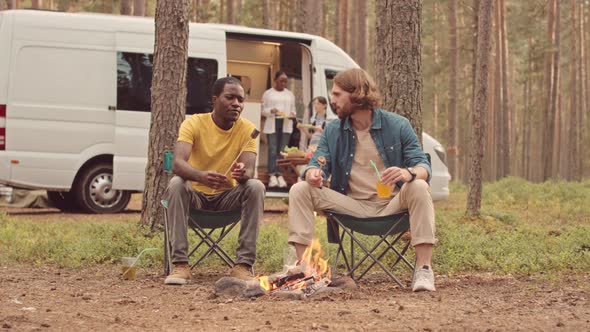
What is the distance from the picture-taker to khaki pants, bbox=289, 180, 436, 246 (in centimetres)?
604

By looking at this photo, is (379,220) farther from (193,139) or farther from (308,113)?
(308,113)

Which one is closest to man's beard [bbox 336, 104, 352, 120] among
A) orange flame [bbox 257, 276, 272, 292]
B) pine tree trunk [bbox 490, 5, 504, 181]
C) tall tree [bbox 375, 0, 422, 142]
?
orange flame [bbox 257, 276, 272, 292]

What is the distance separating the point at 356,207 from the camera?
6301 millimetres

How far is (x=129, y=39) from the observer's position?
12.9m

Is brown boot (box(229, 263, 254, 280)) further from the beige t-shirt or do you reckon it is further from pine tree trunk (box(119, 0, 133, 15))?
pine tree trunk (box(119, 0, 133, 15))

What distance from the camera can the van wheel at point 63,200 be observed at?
43.5ft

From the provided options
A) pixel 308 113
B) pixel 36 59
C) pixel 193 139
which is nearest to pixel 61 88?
pixel 36 59

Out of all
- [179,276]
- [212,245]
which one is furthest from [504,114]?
[179,276]

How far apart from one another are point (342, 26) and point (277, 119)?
16.8 m

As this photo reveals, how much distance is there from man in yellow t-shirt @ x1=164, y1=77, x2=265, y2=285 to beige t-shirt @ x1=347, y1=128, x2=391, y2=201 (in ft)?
2.12

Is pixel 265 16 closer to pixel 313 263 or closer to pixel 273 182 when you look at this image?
pixel 273 182

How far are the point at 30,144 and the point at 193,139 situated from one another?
6.28 meters

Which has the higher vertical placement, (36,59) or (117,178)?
(36,59)

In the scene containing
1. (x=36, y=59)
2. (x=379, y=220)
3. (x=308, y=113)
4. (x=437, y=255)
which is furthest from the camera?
(x=308, y=113)
